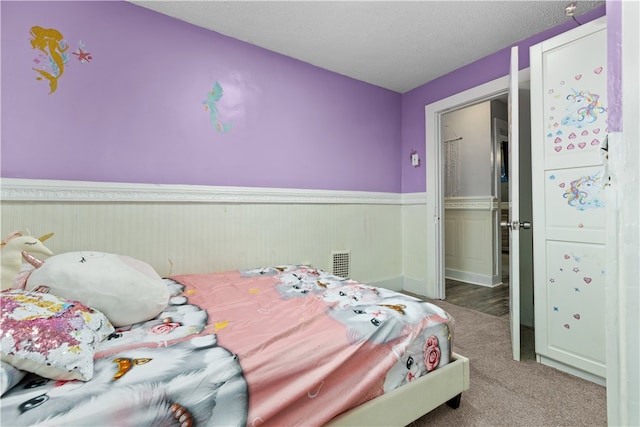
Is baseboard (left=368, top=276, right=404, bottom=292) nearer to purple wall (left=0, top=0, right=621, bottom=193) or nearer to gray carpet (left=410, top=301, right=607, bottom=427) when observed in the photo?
purple wall (left=0, top=0, right=621, bottom=193)

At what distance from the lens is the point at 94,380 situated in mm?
836

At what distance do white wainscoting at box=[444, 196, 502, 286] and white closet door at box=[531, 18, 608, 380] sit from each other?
2014mm

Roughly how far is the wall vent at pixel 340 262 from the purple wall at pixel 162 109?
2.23ft

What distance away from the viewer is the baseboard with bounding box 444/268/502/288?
12.3 feet

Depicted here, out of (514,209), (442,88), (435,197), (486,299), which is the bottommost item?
(486,299)

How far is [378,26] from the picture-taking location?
232 cm

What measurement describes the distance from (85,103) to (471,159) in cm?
419

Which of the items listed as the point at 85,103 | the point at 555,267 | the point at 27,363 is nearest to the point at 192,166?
the point at 85,103

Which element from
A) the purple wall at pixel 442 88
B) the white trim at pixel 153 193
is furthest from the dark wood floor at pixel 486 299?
the white trim at pixel 153 193

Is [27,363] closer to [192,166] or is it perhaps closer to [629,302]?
[629,302]

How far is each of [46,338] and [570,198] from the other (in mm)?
2427

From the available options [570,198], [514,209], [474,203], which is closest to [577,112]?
[570,198]

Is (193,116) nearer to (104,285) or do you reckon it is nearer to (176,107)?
(176,107)

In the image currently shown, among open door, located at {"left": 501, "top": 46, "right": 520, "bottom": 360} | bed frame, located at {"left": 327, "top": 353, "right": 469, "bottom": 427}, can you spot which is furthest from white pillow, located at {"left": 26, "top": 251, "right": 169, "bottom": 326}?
open door, located at {"left": 501, "top": 46, "right": 520, "bottom": 360}
